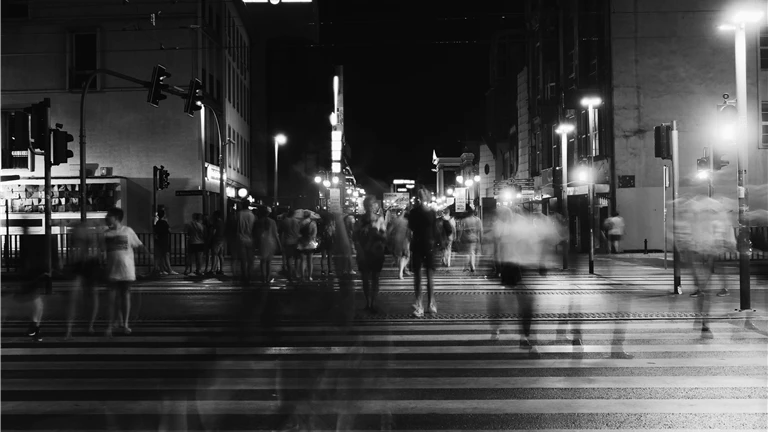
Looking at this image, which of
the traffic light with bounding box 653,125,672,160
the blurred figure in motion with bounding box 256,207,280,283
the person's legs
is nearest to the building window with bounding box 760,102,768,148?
the traffic light with bounding box 653,125,672,160

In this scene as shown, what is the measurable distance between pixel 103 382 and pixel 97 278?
427cm

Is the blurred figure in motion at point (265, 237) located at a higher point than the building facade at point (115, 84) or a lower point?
lower

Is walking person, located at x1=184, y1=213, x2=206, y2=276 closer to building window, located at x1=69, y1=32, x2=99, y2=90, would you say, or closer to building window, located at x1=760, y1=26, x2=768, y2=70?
building window, located at x1=69, y1=32, x2=99, y2=90

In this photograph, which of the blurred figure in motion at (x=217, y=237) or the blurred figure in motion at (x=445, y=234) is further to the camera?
the blurred figure in motion at (x=445, y=234)

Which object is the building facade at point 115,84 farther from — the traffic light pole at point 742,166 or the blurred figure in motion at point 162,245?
the traffic light pole at point 742,166

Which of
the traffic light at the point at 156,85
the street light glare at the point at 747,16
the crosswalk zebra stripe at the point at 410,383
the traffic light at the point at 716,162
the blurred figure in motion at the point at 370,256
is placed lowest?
the crosswalk zebra stripe at the point at 410,383

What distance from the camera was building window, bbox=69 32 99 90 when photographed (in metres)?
34.8

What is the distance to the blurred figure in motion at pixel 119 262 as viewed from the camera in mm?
10812

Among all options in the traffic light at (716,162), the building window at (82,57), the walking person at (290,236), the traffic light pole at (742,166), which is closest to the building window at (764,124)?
the traffic light at (716,162)

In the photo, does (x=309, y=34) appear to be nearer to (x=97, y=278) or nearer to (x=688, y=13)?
(x=688, y=13)

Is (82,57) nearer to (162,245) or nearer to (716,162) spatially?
(162,245)

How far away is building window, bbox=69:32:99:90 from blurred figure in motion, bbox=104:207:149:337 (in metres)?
26.5

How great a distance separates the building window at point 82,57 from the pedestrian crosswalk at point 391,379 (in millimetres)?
26689

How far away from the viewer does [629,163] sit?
3306 cm
